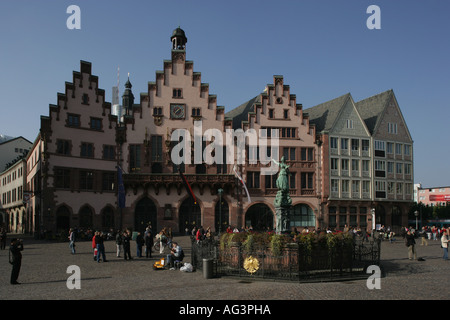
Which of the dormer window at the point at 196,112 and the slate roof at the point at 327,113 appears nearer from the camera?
the dormer window at the point at 196,112

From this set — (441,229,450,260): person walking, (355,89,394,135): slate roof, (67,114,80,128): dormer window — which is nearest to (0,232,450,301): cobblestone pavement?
(441,229,450,260): person walking

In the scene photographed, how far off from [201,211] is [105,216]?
11.1 meters

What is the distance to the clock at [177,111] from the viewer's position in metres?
54.7

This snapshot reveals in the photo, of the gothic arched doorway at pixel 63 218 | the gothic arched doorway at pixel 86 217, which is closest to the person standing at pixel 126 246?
the gothic arched doorway at pixel 63 218

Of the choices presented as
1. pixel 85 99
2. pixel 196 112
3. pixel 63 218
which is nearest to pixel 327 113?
pixel 196 112

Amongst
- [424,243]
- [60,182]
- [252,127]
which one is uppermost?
[252,127]

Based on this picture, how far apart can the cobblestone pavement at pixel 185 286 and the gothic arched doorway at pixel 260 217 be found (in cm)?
2994

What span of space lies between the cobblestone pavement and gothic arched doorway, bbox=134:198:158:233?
27.0m

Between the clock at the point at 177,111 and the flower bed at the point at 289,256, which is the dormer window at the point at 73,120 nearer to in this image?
the clock at the point at 177,111

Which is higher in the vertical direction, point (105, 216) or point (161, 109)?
point (161, 109)

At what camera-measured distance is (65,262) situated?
2677cm

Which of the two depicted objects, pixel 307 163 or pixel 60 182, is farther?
pixel 307 163
